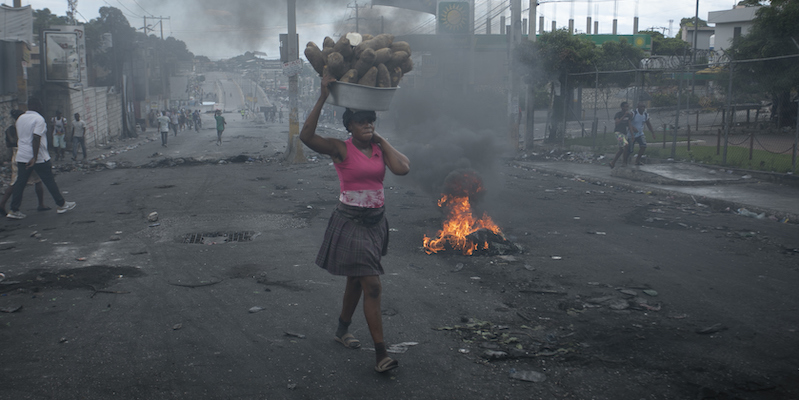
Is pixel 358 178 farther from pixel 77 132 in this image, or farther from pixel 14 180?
pixel 77 132

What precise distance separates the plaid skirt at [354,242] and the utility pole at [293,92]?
12.7m

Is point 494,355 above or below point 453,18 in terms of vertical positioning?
below

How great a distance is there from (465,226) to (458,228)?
0.08m

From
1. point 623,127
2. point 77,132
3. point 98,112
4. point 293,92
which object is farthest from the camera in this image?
point 98,112

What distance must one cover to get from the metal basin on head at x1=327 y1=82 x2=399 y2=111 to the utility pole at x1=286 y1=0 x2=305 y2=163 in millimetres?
12638

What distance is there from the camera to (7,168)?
14.6 m

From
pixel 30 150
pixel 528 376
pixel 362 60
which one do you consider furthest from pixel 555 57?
pixel 528 376

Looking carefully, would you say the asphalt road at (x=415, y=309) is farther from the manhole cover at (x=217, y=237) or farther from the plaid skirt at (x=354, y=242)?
the plaid skirt at (x=354, y=242)

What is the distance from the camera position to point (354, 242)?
3.43 metres

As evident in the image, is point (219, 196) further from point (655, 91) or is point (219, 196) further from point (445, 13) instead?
point (655, 91)

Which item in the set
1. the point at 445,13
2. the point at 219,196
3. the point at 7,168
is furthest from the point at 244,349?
the point at 7,168

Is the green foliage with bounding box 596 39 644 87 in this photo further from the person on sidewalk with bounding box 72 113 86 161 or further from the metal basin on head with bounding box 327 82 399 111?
the metal basin on head with bounding box 327 82 399 111

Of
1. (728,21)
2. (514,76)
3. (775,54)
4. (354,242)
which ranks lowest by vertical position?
(354,242)

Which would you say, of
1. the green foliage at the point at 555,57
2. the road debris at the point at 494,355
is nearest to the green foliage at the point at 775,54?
the green foliage at the point at 555,57
